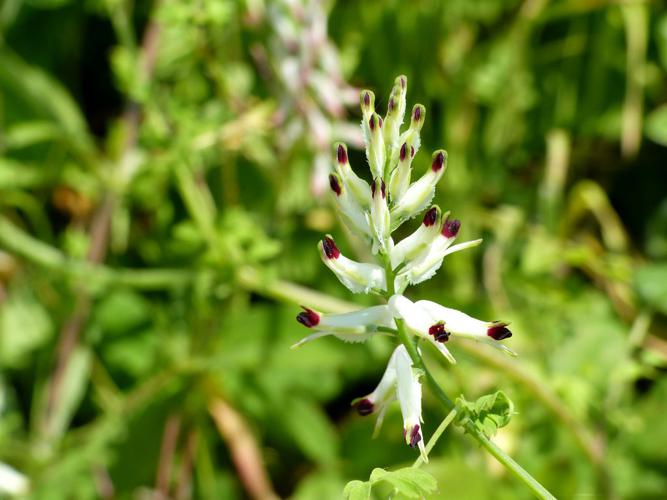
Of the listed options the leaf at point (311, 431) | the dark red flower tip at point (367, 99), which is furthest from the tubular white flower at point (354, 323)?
the leaf at point (311, 431)

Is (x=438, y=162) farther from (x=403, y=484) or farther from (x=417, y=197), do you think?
(x=403, y=484)

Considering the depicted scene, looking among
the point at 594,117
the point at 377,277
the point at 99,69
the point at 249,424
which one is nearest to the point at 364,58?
the point at 594,117

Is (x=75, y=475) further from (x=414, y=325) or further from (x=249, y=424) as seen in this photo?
(x=414, y=325)

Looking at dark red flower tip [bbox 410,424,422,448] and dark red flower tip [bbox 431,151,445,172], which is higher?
dark red flower tip [bbox 431,151,445,172]

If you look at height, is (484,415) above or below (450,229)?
below

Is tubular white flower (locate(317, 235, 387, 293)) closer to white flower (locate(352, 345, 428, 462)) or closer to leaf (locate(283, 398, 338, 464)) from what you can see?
white flower (locate(352, 345, 428, 462))

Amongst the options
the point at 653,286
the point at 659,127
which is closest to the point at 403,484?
the point at 653,286

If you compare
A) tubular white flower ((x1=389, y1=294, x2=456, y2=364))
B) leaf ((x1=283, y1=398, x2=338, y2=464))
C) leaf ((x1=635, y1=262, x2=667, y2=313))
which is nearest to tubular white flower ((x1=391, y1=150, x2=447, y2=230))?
tubular white flower ((x1=389, y1=294, x2=456, y2=364))
